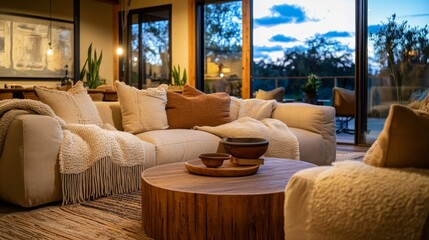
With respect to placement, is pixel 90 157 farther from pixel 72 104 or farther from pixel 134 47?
pixel 134 47

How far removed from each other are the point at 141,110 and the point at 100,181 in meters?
0.93

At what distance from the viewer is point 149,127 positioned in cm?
387

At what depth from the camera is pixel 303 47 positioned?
10.0m

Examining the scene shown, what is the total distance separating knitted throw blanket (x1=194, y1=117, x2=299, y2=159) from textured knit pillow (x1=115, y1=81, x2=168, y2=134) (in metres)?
0.36

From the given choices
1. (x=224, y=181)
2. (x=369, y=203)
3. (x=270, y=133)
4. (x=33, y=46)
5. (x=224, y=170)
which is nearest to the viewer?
(x=369, y=203)

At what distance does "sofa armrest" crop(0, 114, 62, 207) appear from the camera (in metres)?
2.81

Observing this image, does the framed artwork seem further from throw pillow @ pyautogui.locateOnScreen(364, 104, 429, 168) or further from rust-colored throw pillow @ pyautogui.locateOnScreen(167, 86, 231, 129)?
throw pillow @ pyautogui.locateOnScreen(364, 104, 429, 168)

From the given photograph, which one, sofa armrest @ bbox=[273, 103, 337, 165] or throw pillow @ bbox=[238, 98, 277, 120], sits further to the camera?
throw pillow @ bbox=[238, 98, 277, 120]

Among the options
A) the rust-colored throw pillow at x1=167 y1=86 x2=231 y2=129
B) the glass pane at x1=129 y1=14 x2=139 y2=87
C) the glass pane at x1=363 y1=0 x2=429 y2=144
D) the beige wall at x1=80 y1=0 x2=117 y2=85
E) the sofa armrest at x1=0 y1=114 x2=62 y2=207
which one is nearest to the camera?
the sofa armrest at x1=0 y1=114 x2=62 y2=207

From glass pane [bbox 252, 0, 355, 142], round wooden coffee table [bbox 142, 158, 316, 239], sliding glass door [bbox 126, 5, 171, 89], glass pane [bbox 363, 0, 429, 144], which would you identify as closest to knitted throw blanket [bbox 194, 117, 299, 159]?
round wooden coffee table [bbox 142, 158, 316, 239]

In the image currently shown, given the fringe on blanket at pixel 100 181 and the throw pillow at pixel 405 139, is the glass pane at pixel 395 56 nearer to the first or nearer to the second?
the fringe on blanket at pixel 100 181

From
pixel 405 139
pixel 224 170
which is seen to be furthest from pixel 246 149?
pixel 405 139

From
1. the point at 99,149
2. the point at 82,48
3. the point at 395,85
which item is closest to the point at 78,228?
the point at 99,149

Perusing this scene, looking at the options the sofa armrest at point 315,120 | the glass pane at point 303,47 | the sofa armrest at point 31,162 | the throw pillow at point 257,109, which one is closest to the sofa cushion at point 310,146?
the sofa armrest at point 315,120
